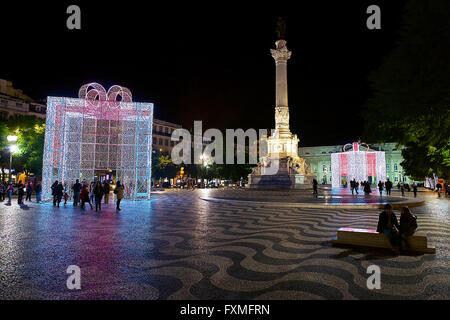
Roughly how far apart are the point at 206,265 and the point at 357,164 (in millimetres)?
53729

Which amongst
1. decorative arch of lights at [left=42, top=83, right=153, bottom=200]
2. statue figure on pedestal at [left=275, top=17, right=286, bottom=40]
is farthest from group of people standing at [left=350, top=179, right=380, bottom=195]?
statue figure on pedestal at [left=275, top=17, right=286, bottom=40]

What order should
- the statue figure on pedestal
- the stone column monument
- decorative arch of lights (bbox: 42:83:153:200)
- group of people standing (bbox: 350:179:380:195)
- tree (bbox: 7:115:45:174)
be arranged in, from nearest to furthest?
decorative arch of lights (bbox: 42:83:153:200) < group of people standing (bbox: 350:179:380:195) < tree (bbox: 7:115:45:174) < the stone column monument < the statue figure on pedestal

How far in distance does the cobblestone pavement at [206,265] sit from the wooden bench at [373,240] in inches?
9.7

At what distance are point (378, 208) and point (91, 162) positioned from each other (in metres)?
19.3

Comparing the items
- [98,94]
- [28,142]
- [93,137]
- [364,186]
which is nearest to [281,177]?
[364,186]

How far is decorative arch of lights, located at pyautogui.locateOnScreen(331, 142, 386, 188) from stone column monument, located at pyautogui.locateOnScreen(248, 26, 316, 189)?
1924 centimetres

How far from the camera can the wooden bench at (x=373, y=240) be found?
6.04 meters

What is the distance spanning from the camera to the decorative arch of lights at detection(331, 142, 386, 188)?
5144 cm

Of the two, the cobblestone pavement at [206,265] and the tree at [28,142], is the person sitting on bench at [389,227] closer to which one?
the cobblestone pavement at [206,265]

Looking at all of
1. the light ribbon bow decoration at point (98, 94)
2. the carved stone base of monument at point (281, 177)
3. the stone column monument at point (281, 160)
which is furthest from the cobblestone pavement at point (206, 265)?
the stone column monument at point (281, 160)

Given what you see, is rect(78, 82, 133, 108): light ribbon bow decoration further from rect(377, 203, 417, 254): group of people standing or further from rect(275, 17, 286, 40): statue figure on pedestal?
rect(275, 17, 286, 40): statue figure on pedestal

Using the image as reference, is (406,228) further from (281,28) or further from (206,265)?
(281,28)

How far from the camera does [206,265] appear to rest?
5.12 metres
